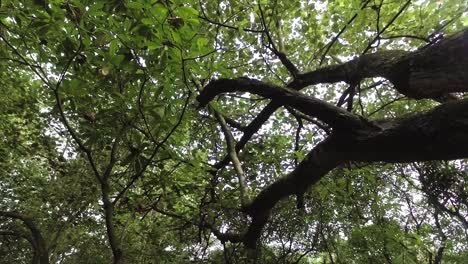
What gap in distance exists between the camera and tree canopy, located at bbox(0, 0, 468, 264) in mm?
2494

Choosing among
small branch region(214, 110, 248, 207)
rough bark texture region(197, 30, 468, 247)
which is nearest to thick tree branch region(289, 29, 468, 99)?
rough bark texture region(197, 30, 468, 247)

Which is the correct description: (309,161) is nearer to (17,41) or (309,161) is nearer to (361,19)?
(361,19)

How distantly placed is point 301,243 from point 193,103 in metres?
4.97

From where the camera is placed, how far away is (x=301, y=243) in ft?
27.7

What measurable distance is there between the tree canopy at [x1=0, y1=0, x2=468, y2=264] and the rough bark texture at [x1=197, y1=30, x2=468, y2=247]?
0.03ft

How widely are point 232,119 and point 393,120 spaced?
3555 mm

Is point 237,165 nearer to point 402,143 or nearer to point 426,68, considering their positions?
point 402,143

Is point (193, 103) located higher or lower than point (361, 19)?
lower

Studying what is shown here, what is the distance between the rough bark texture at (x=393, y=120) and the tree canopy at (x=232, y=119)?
0.03ft

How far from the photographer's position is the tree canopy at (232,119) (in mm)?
2494

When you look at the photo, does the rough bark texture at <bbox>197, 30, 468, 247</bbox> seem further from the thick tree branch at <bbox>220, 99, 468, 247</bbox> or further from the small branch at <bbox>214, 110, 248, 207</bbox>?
the small branch at <bbox>214, 110, 248, 207</bbox>

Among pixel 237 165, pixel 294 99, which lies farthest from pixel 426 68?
pixel 237 165

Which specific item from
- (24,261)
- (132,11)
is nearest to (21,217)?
(24,261)

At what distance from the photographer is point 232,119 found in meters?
5.92
